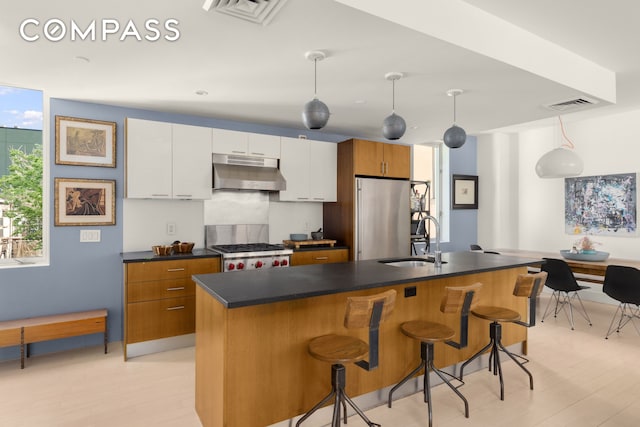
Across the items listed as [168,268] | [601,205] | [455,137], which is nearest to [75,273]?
[168,268]

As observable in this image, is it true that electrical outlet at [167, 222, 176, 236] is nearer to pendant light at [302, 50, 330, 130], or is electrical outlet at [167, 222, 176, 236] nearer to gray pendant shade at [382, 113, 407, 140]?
pendant light at [302, 50, 330, 130]

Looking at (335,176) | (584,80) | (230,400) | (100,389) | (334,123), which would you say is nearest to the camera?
(230,400)

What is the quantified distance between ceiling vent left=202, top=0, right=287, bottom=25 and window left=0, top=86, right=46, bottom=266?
285cm

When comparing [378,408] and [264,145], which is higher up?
[264,145]

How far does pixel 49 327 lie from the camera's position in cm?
338

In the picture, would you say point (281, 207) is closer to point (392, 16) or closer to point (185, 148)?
point (185, 148)

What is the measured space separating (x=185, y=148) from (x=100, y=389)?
2446mm

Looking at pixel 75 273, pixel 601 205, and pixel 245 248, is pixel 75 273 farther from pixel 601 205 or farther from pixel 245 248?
pixel 601 205

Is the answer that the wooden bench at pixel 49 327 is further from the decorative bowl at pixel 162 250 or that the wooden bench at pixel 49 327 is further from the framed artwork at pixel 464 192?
the framed artwork at pixel 464 192

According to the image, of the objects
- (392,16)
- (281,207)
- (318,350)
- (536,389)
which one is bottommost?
(536,389)

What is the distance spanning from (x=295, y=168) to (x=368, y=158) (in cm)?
101

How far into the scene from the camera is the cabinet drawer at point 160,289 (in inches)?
139

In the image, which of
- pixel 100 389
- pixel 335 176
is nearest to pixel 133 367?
pixel 100 389

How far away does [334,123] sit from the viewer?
4.84 meters
